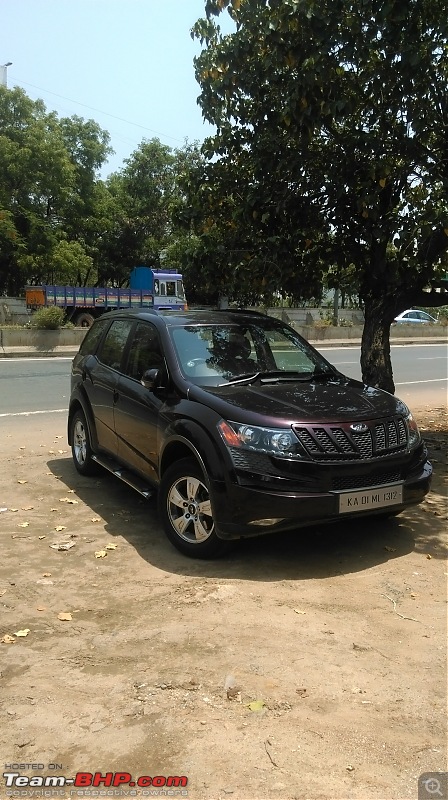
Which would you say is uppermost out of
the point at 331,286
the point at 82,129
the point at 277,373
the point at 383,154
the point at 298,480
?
the point at 82,129

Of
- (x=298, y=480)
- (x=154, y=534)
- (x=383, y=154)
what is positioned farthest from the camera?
(x=383, y=154)

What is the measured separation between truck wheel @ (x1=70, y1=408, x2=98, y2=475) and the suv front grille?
9.86 ft

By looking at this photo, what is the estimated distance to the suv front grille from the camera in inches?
172

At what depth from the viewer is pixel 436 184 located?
726 centimetres

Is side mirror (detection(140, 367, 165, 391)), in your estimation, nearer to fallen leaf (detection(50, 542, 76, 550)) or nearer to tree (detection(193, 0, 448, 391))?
fallen leaf (detection(50, 542, 76, 550))

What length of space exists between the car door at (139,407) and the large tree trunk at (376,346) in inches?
128

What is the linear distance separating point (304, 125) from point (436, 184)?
1.64 meters

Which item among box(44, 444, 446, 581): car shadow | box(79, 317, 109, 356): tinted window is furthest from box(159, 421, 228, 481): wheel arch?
box(79, 317, 109, 356): tinted window

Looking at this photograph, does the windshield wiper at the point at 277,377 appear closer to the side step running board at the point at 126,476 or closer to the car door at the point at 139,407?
the car door at the point at 139,407

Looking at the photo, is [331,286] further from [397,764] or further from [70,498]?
[397,764]

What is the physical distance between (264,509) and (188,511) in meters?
0.68

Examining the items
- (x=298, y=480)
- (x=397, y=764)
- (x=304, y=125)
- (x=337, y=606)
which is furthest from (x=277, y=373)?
(x=397, y=764)

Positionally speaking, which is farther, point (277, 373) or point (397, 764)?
point (277, 373)

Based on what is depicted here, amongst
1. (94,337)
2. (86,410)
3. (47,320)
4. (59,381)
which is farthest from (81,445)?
(47,320)
